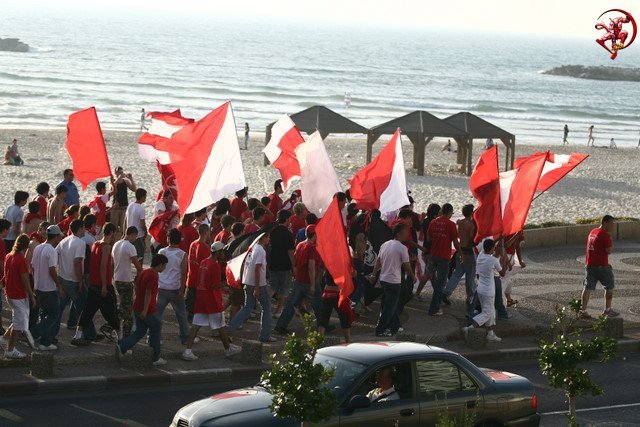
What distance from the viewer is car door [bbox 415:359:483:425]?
406 inches

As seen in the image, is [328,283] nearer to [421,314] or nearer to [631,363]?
[421,314]

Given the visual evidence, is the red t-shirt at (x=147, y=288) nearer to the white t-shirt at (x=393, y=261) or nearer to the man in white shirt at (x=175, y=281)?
the man in white shirt at (x=175, y=281)

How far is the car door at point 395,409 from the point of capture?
990 cm

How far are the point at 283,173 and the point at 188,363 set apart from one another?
7.32 metres

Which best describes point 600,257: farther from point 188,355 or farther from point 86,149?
point 86,149

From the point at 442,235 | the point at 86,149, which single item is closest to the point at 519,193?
the point at 442,235

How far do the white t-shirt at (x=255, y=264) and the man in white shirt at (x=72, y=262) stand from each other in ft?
6.83

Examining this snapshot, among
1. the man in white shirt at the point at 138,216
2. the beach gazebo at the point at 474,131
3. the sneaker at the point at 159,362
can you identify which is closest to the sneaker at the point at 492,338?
the sneaker at the point at 159,362

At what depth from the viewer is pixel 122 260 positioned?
1445 centimetres

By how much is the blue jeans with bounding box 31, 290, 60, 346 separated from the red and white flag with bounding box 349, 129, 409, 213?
588 cm

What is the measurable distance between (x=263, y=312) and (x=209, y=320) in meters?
0.98

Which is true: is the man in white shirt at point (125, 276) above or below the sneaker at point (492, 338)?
above

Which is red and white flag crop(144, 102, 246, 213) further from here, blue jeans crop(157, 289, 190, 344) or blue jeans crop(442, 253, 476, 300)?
blue jeans crop(442, 253, 476, 300)

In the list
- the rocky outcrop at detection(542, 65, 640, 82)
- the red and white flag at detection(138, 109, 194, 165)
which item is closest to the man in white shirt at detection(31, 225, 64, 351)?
the red and white flag at detection(138, 109, 194, 165)
